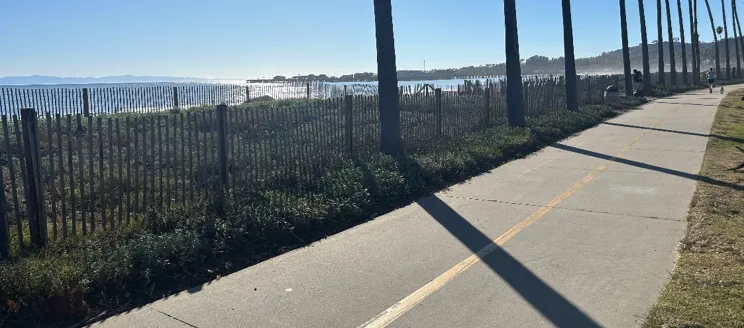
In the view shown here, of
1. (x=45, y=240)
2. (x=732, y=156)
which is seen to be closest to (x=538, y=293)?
(x=45, y=240)

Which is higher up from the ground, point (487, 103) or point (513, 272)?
point (487, 103)

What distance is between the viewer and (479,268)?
555cm

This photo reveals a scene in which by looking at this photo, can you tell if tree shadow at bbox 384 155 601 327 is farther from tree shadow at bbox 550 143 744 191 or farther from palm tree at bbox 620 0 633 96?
palm tree at bbox 620 0 633 96

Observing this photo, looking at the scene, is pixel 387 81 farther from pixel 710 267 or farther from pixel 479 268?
pixel 710 267

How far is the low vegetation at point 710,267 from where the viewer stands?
4.23 metres

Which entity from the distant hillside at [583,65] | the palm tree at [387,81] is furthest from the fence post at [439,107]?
the distant hillside at [583,65]

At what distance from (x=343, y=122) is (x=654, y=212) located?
503 cm

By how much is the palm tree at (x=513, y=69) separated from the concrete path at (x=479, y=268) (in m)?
7.21

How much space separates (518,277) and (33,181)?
4.66 m

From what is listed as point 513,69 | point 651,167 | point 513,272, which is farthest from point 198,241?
point 513,69

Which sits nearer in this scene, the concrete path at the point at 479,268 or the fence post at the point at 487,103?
the concrete path at the point at 479,268

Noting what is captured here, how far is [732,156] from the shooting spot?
11680 millimetres

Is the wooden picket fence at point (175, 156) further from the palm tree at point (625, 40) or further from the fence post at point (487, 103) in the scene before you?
the palm tree at point (625, 40)

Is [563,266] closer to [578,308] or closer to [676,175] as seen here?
[578,308]
